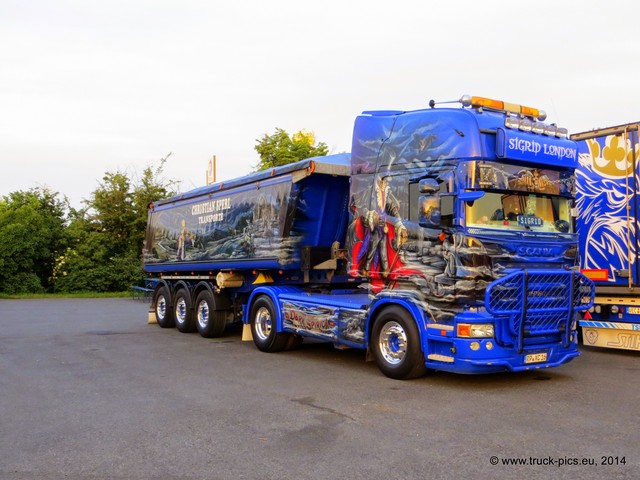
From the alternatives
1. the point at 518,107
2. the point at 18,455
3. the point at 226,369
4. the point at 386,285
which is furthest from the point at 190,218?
the point at 18,455

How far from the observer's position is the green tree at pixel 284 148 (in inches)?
1229

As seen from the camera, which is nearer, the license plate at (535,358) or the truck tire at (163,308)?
the license plate at (535,358)

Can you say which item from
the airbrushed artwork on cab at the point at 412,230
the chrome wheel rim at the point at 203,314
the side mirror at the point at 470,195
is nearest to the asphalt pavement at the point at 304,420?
the airbrushed artwork on cab at the point at 412,230

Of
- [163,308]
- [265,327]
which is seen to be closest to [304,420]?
[265,327]

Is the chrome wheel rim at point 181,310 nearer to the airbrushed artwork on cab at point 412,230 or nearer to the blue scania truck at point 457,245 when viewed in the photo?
the blue scania truck at point 457,245

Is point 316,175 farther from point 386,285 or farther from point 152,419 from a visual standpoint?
point 152,419

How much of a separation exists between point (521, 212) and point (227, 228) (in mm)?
7123

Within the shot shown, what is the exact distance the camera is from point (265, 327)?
12.4 m

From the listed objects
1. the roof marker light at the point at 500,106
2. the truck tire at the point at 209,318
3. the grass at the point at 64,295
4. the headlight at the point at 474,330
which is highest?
the roof marker light at the point at 500,106

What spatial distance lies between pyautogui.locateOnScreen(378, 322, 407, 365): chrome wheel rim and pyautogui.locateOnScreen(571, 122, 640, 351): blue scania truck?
13.7 feet

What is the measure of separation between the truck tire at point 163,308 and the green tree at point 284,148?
14.3m

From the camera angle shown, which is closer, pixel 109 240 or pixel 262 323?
pixel 262 323

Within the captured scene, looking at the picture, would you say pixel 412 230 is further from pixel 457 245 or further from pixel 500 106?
pixel 500 106

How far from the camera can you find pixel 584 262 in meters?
11.4
